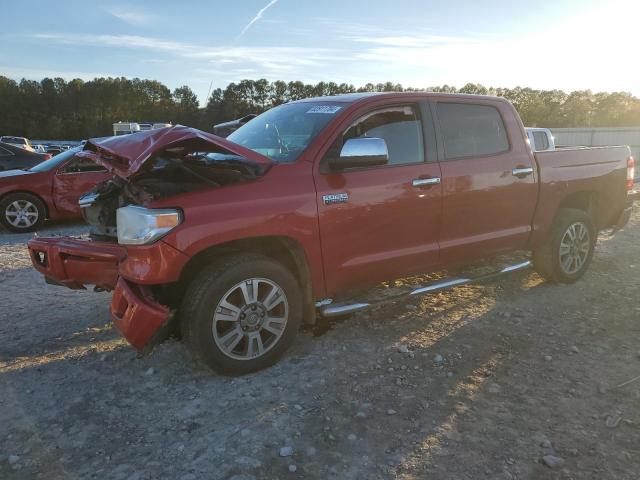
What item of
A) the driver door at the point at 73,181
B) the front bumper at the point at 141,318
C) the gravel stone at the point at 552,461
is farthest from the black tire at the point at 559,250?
the driver door at the point at 73,181

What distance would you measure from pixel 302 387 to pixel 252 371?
392 mm

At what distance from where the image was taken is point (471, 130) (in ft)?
14.5

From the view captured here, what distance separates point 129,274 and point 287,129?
170cm

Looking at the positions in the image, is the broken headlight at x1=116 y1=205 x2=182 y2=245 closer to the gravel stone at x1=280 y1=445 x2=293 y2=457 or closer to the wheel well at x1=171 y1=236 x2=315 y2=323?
the wheel well at x1=171 y1=236 x2=315 y2=323

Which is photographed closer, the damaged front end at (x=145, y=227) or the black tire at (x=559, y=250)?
the damaged front end at (x=145, y=227)

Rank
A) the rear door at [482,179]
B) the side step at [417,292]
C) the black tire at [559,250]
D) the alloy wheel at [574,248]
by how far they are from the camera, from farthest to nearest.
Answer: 1. the alloy wheel at [574,248]
2. the black tire at [559,250]
3. the rear door at [482,179]
4. the side step at [417,292]

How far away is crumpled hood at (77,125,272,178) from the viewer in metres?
3.02

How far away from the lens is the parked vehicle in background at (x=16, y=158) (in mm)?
10648

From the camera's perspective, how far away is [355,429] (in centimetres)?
281

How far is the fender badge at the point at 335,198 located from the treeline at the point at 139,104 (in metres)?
49.3

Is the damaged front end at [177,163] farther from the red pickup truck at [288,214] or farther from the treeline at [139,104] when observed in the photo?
the treeline at [139,104]

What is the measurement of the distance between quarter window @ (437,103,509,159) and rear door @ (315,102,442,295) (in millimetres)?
216

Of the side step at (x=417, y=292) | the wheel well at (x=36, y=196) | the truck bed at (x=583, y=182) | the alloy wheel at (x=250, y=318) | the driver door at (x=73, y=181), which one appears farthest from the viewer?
the driver door at (x=73, y=181)

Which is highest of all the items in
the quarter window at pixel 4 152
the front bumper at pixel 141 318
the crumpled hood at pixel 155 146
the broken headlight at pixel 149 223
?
the quarter window at pixel 4 152
